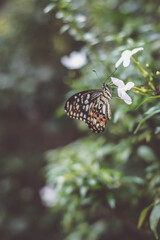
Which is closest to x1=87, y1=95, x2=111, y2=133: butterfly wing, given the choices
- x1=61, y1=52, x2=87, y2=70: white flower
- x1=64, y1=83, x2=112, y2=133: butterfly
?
x1=64, y1=83, x2=112, y2=133: butterfly

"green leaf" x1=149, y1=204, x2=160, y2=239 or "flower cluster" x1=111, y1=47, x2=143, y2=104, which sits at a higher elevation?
"flower cluster" x1=111, y1=47, x2=143, y2=104

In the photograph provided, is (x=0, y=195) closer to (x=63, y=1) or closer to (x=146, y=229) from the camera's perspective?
(x=146, y=229)

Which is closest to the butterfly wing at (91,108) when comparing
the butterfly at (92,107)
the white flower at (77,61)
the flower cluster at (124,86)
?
the butterfly at (92,107)

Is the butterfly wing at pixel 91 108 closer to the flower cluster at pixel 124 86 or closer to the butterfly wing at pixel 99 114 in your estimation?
the butterfly wing at pixel 99 114

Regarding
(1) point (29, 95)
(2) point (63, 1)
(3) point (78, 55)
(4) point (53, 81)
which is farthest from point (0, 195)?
(2) point (63, 1)

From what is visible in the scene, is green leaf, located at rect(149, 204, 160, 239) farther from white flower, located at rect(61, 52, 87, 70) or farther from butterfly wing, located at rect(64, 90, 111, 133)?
white flower, located at rect(61, 52, 87, 70)

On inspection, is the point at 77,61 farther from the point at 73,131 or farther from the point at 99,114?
the point at 73,131
